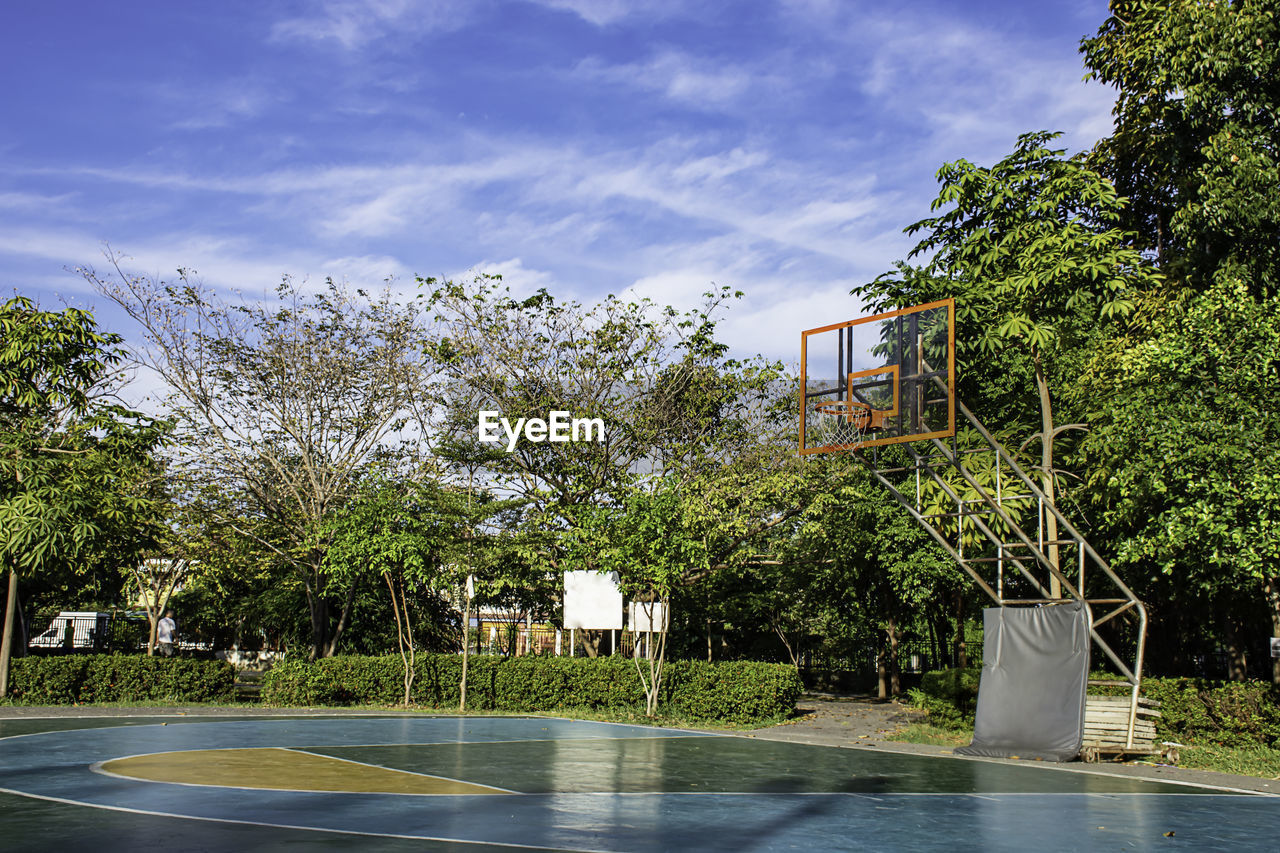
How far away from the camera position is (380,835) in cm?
774

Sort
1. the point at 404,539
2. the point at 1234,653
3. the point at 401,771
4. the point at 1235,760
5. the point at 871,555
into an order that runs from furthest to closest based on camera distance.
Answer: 1. the point at 871,555
2. the point at 404,539
3. the point at 1234,653
4. the point at 1235,760
5. the point at 401,771

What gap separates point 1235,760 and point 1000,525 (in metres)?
4.99

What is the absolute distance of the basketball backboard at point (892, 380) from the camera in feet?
50.0

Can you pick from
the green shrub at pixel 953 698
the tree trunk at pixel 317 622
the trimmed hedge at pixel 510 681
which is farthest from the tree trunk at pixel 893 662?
the tree trunk at pixel 317 622

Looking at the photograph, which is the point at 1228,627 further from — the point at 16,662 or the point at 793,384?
the point at 16,662

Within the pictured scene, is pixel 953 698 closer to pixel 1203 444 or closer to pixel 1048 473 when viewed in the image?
pixel 1048 473

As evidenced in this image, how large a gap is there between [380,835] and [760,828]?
121 inches

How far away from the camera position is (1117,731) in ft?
48.8

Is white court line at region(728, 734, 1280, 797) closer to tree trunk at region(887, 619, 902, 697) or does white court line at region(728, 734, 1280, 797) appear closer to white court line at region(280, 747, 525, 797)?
white court line at region(280, 747, 525, 797)

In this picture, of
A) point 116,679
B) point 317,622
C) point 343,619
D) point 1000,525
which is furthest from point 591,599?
point 116,679

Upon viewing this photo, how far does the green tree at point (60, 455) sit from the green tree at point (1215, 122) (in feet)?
66.3

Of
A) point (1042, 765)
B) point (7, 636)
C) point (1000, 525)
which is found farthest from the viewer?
point (7, 636)

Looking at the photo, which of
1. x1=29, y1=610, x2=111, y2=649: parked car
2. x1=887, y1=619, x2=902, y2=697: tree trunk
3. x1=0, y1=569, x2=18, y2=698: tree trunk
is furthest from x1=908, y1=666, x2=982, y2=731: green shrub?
x1=29, y1=610, x2=111, y2=649: parked car

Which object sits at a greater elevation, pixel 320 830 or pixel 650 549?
pixel 650 549
